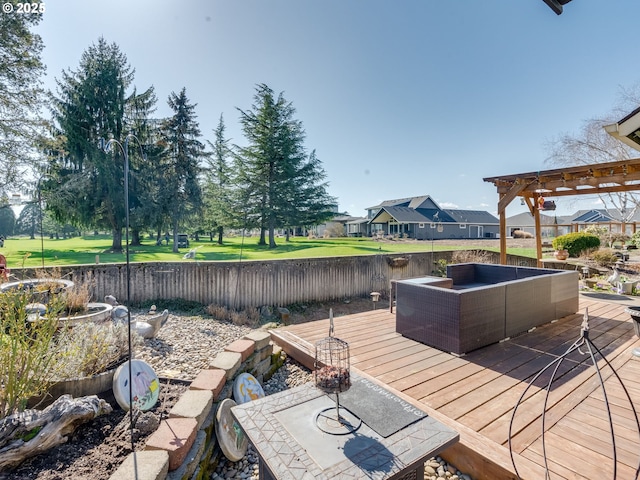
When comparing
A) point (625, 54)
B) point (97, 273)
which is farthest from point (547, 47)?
point (97, 273)

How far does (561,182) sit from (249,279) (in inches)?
294

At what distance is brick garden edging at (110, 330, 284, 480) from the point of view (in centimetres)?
153

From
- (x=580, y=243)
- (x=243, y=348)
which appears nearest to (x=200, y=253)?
(x=243, y=348)

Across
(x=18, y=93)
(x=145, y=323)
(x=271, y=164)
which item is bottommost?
(x=145, y=323)

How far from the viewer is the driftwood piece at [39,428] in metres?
1.58

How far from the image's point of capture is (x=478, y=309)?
3.35 meters

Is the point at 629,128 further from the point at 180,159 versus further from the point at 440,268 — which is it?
the point at 180,159

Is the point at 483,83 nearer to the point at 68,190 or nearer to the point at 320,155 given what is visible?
the point at 320,155

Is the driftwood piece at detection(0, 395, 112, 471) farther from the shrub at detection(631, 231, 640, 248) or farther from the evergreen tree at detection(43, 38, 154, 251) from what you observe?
the shrub at detection(631, 231, 640, 248)

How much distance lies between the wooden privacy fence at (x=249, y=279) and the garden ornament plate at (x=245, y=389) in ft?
12.7

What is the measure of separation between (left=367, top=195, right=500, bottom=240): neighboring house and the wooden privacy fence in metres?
19.4

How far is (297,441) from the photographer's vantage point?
1.58 meters

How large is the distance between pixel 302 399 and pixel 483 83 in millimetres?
11034

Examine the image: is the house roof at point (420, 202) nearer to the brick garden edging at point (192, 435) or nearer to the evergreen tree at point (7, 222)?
the brick garden edging at point (192, 435)
